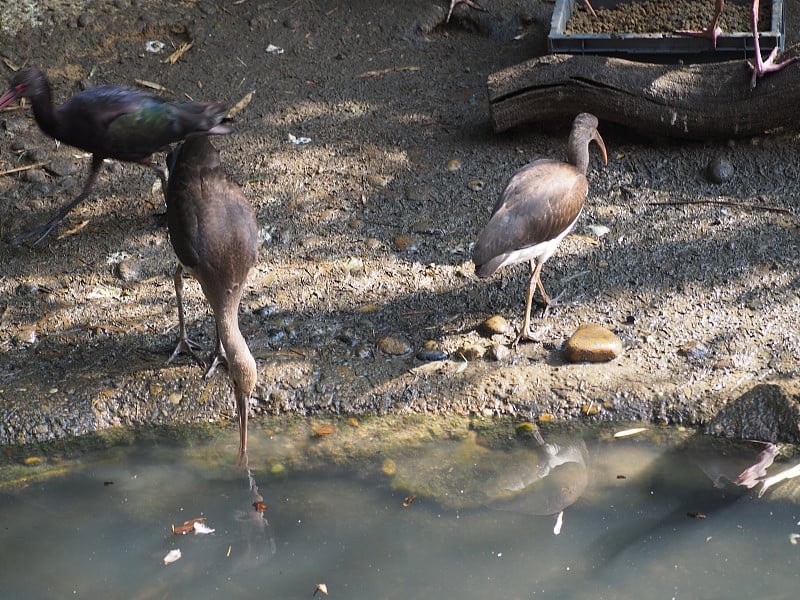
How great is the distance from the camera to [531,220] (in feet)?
14.9

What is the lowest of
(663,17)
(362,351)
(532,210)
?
(362,351)

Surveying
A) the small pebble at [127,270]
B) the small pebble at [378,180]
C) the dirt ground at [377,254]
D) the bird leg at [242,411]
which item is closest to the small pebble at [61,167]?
the dirt ground at [377,254]

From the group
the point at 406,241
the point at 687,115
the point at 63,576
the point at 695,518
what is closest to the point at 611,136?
the point at 687,115

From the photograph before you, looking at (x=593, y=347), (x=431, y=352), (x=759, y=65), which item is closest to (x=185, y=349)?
(x=431, y=352)

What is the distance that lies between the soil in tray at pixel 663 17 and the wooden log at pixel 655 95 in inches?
30.8

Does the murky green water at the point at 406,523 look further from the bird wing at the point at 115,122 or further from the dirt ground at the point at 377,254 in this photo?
the bird wing at the point at 115,122

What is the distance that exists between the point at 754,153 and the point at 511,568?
10.8 ft

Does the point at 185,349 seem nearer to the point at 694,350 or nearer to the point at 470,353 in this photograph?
the point at 470,353

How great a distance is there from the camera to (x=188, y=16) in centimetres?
736

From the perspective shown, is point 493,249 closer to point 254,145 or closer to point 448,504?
point 448,504

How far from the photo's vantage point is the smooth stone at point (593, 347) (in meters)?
4.44

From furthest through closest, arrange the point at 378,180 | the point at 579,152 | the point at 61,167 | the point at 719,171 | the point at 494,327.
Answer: the point at 61,167 < the point at 378,180 < the point at 719,171 < the point at 579,152 < the point at 494,327

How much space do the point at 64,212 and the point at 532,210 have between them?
258 centimetres

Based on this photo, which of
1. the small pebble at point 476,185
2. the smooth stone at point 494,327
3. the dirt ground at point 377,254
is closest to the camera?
the dirt ground at point 377,254
